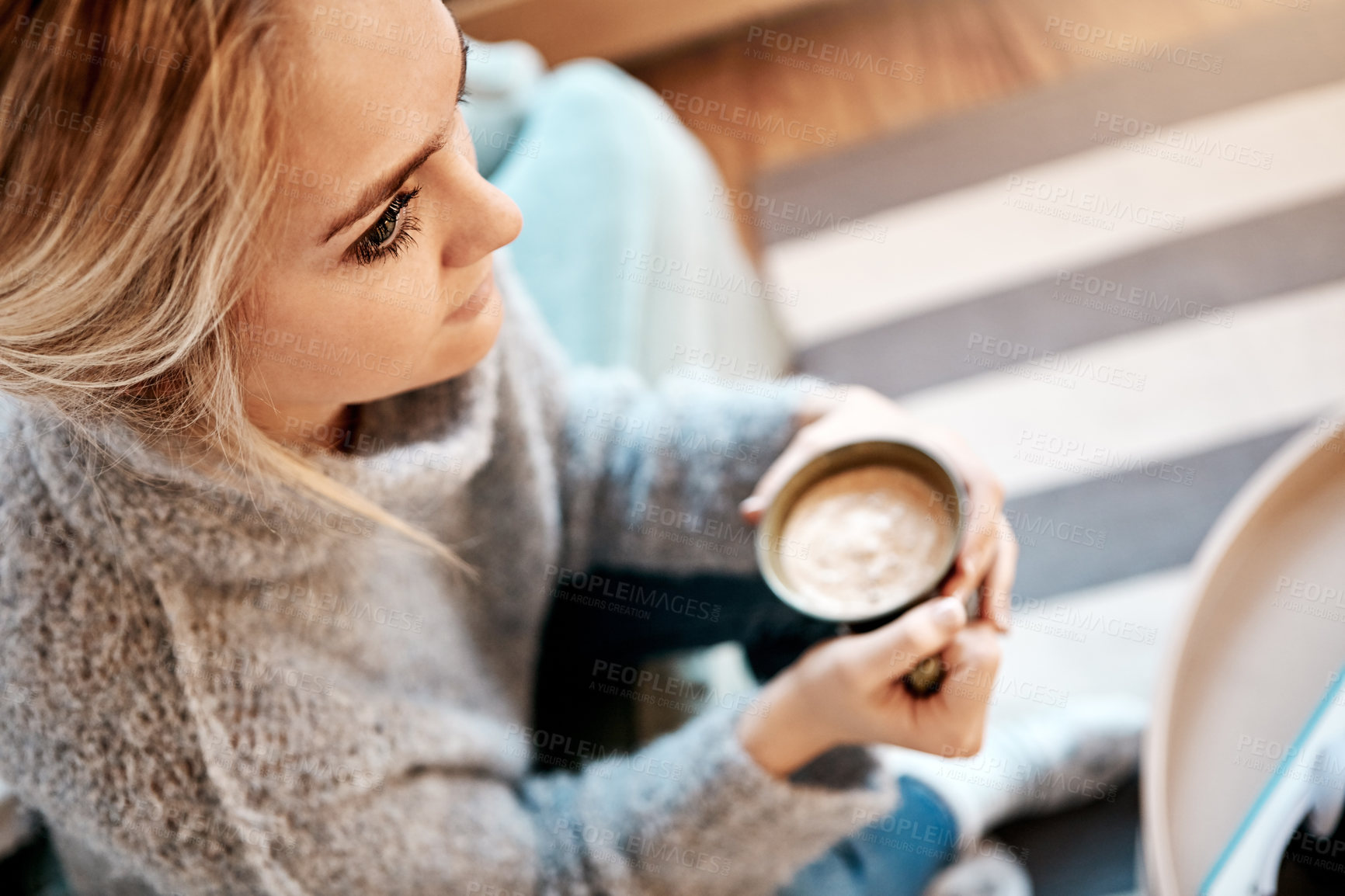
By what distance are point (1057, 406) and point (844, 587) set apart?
106 centimetres

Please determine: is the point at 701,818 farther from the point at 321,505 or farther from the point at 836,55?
the point at 836,55

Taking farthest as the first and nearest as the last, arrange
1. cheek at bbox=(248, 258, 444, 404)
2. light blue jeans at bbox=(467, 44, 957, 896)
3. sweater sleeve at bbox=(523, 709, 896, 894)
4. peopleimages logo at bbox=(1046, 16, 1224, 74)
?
1. peopleimages logo at bbox=(1046, 16, 1224, 74)
2. light blue jeans at bbox=(467, 44, 957, 896)
3. sweater sleeve at bbox=(523, 709, 896, 894)
4. cheek at bbox=(248, 258, 444, 404)

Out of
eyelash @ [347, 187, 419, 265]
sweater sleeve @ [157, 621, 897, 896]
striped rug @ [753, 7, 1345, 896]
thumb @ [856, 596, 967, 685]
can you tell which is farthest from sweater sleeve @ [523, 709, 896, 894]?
striped rug @ [753, 7, 1345, 896]

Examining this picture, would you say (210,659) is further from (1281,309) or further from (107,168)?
(1281,309)

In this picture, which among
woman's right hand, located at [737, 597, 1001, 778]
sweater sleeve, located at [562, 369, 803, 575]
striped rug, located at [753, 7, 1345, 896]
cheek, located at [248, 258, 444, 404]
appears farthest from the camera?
striped rug, located at [753, 7, 1345, 896]

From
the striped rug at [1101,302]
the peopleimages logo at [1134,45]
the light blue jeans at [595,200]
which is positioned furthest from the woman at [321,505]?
the peopleimages logo at [1134,45]

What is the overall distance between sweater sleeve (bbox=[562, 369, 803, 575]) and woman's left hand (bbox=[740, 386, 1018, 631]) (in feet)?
0.12

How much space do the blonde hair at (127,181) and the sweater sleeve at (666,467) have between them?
1.74ft

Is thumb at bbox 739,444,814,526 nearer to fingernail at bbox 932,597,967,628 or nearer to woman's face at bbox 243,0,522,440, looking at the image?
fingernail at bbox 932,597,967,628

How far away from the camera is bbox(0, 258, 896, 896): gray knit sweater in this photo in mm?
665

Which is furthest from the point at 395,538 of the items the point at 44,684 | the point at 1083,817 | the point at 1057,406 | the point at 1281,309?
the point at 1281,309

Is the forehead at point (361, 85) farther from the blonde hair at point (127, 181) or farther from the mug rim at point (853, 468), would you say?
the mug rim at point (853, 468)

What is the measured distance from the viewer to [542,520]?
1.04 metres

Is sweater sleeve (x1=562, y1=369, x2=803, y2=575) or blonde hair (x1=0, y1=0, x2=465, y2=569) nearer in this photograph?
blonde hair (x1=0, y1=0, x2=465, y2=569)
